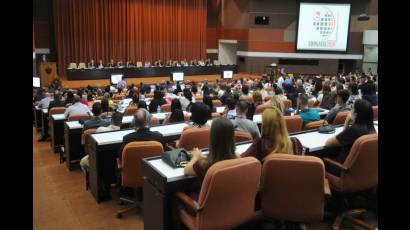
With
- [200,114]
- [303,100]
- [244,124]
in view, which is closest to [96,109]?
[200,114]

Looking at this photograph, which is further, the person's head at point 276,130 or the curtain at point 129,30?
the curtain at point 129,30

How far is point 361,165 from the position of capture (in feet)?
10.2

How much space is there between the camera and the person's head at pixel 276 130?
2.79 m

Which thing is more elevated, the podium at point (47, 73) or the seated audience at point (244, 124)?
the podium at point (47, 73)

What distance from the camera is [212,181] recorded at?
2.33 metres

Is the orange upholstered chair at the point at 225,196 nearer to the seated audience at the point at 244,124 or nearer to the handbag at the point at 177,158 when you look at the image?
the handbag at the point at 177,158

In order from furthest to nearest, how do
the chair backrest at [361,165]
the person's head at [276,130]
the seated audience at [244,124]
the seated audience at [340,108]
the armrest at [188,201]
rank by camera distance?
the seated audience at [340,108]
the seated audience at [244,124]
the chair backrest at [361,165]
the person's head at [276,130]
the armrest at [188,201]

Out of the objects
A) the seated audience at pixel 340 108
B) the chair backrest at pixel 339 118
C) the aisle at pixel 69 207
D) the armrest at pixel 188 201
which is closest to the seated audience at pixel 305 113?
the seated audience at pixel 340 108

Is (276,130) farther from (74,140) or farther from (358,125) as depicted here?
(74,140)

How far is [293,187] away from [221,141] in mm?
664

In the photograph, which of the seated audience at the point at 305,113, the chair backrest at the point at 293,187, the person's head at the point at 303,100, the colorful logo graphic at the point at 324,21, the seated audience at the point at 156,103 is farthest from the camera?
the colorful logo graphic at the point at 324,21

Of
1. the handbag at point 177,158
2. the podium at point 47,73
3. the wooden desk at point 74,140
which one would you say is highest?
the podium at point 47,73

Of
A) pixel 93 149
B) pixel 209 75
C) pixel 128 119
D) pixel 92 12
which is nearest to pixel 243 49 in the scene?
pixel 209 75
